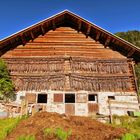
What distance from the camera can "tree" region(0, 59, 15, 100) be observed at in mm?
19500

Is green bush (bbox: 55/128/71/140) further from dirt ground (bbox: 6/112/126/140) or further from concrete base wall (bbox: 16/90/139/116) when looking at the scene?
concrete base wall (bbox: 16/90/139/116)

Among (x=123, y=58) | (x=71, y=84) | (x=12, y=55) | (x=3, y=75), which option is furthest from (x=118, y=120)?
(x=12, y=55)

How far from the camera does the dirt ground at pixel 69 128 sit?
10.9 m

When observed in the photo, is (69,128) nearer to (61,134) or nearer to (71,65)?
(61,134)

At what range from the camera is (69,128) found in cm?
1165

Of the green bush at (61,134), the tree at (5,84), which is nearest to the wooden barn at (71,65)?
the tree at (5,84)

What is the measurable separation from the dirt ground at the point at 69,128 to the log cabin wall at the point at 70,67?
23.1ft

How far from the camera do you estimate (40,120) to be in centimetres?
1262

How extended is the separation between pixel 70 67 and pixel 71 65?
0.66ft

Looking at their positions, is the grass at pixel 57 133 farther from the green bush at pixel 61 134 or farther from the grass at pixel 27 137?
the grass at pixel 27 137

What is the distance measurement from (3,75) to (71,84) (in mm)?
5644

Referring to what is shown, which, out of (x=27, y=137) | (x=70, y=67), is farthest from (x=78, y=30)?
(x=27, y=137)

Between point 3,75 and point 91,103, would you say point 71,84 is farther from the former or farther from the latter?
point 3,75

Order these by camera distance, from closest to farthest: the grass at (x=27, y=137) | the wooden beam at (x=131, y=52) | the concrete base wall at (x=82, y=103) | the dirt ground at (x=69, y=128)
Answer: the grass at (x=27, y=137) < the dirt ground at (x=69, y=128) < the concrete base wall at (x=82, y=103) < the wooden beam at (x=131, y=52)
